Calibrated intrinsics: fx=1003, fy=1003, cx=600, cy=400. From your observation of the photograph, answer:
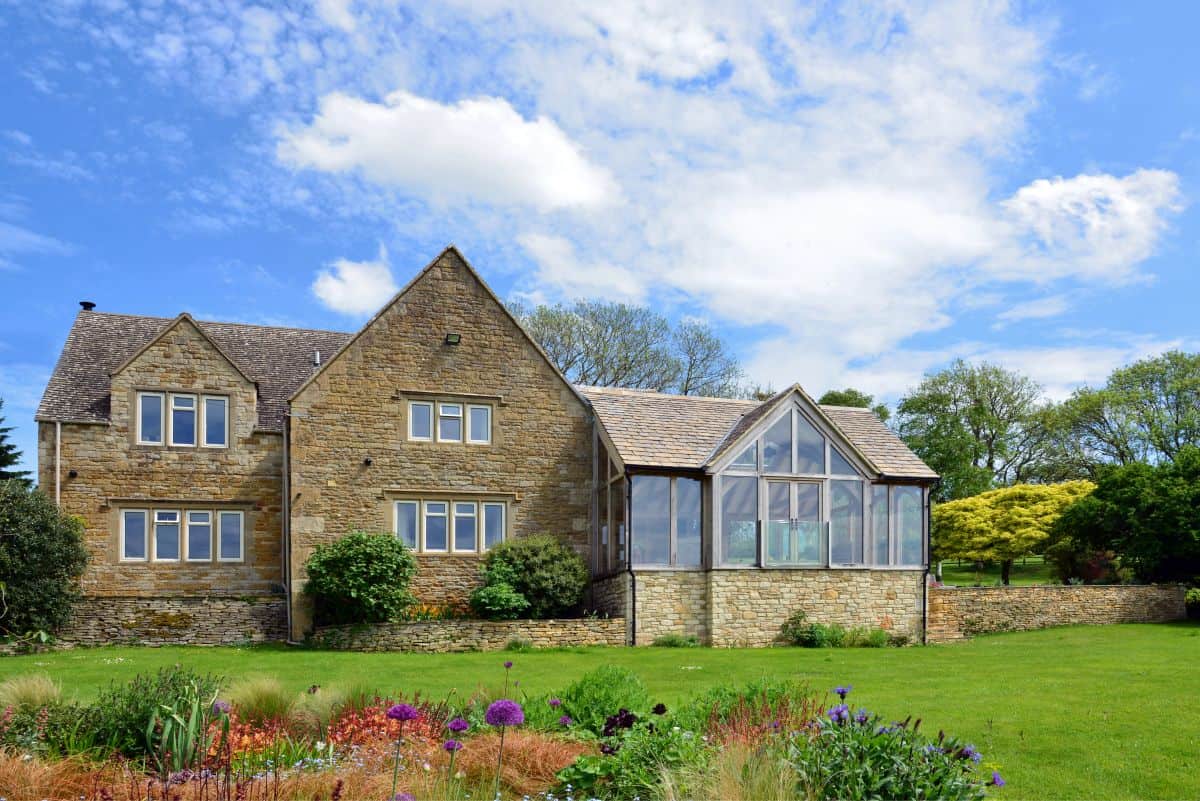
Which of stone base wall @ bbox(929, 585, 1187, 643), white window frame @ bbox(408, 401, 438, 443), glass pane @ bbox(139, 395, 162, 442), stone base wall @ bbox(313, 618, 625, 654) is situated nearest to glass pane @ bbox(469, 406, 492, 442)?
white window frame @ bbox(408, 401, 438, 443)

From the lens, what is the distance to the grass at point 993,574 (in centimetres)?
4506

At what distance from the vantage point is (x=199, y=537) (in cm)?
2533

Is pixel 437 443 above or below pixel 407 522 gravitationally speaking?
above

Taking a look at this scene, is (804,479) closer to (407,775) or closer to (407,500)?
(407,500)

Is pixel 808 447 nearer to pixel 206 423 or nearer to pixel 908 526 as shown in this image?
pixel 908 526

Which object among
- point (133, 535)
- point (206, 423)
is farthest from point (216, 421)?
point (133, 535)

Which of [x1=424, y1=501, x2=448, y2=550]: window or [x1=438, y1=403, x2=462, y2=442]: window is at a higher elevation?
[x1=438, y1=403, x2=462, y2=442]: window

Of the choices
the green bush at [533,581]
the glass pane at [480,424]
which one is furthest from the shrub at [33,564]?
the glass pane at [480,424]

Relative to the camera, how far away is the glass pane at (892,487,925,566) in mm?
25688

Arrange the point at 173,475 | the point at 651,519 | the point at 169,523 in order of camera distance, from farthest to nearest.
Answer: the point at 173,475 → the point at 169,523 → the point at 651,519

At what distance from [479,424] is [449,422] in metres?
0.80

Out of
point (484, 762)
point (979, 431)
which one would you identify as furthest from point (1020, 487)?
point (484, 762)

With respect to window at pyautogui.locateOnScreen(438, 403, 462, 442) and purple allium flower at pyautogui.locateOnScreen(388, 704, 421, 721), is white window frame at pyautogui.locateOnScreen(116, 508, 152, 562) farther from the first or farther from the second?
purple allium flower at pyautogui.locateOnScreen(388, 704, 421, 721)

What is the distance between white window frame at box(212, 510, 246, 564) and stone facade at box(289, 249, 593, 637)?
2.27 meters
